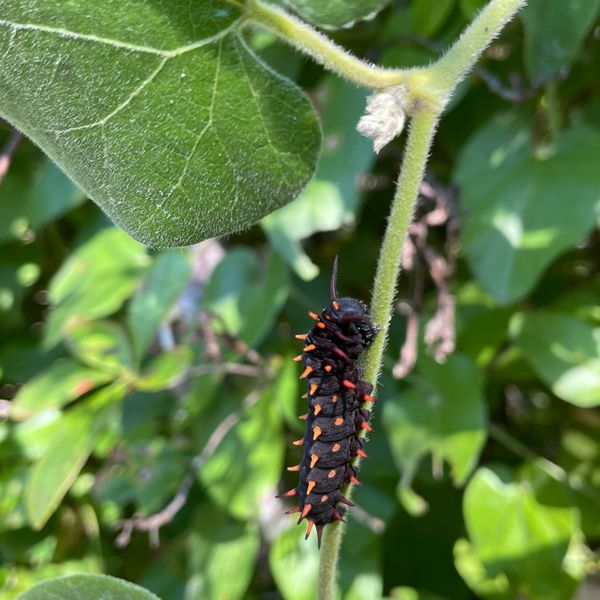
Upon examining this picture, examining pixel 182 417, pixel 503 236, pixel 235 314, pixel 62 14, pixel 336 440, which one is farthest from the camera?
pixel 182 417

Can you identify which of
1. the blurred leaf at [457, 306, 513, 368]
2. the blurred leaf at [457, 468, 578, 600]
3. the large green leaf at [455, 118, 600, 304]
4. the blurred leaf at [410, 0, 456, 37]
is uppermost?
the blurred leaf at [410, 0, 456, 37]

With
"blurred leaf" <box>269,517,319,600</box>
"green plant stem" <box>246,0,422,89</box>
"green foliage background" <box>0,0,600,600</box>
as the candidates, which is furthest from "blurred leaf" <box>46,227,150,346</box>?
"green plant stem" <box>246,0,422,89</box>

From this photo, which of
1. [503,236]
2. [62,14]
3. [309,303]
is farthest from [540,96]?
[62,14]

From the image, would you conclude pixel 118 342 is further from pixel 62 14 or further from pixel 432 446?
pixel 62 14

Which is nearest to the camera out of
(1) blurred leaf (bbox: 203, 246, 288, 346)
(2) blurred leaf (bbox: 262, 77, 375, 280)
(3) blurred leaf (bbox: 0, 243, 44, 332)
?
(2) blurred leaf (bbox: 262, 77, 375, 280)

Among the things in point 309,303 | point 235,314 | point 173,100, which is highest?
point 173,100

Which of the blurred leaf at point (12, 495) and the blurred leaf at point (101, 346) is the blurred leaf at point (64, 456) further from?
the blurred leaf at point (12, 495)

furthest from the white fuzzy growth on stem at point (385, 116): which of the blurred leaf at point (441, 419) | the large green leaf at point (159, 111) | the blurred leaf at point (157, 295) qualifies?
the blurred leaf at point (157, 295)

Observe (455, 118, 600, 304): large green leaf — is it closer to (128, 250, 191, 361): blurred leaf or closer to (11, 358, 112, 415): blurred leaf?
(128, 250, 191, 361): blurred leaf
